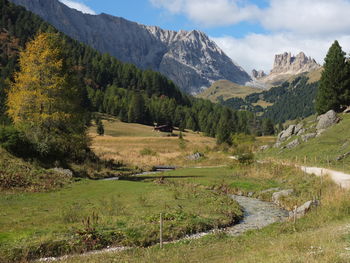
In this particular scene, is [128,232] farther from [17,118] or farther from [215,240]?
[17,118]

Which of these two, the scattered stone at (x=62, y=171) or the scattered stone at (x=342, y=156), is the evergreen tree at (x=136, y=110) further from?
the scattered stone at (x=342, y=156)

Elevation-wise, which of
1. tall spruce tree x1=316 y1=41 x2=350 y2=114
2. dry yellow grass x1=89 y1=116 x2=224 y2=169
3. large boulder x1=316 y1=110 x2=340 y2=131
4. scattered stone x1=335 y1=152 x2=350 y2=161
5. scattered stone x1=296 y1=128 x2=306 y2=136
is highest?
tall spruce tree x1=316 y1=41 x2=350 y2=114

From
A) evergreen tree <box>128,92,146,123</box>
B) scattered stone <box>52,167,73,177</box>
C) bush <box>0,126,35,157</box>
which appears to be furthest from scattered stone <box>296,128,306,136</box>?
evergreen tree <box>128,92,146,123</box>

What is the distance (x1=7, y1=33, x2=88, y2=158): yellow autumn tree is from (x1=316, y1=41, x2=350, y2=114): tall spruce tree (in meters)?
54.4

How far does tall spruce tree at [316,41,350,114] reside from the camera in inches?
2904

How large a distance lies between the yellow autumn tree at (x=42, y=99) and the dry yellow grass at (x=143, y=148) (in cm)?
1783

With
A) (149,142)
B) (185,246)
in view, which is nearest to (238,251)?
(185,246)

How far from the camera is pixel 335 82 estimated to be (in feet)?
244

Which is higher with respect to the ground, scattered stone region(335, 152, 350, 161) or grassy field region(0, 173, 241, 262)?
scattered stone region(335, 152, 350, 161)

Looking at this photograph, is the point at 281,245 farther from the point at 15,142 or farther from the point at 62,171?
the point at 15,142

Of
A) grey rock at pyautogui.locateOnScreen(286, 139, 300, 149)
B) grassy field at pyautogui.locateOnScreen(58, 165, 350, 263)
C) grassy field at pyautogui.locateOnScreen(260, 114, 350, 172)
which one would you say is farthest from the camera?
grey rock at pyautogui.locateOnScreen(286, 139, 300, 149)

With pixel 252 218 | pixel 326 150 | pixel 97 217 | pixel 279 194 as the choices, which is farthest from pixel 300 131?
pixel 97 217

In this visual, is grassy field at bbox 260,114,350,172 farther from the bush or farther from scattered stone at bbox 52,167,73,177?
the bush

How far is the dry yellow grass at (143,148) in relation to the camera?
7294 centimetres
